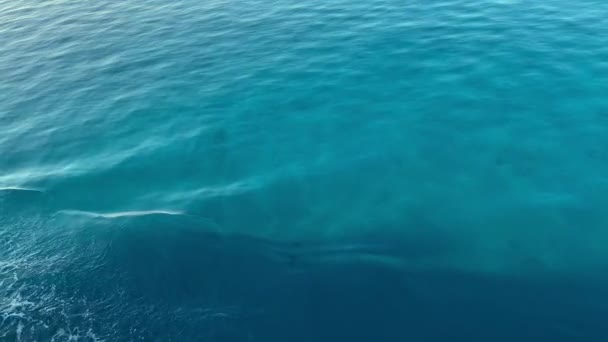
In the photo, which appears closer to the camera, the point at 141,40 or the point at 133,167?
the point at 133,167

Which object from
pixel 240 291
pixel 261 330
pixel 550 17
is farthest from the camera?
pixel 550 17

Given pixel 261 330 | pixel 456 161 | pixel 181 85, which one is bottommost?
pixel 261 330

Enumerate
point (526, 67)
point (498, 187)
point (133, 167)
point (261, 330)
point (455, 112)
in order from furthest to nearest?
point (526, 67)
point (455, 112)
point (133, 167)
point (498, 187)
point (261, 330)

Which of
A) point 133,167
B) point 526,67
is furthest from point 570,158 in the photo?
point 133,167

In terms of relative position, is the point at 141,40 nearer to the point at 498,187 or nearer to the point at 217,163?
the point at 217,163

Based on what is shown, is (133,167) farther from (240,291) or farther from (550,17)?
(550,17)

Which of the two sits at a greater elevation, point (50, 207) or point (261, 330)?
point (50, 207)
